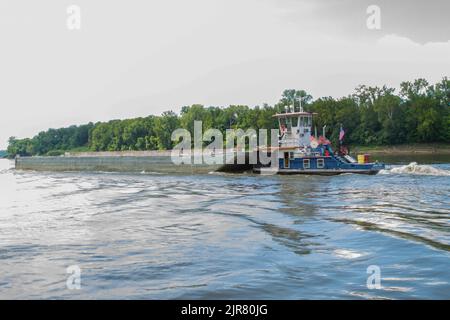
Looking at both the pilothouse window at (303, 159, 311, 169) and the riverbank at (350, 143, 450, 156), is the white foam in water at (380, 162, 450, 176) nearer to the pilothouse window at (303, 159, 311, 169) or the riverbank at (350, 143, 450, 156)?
the pilothouse window at (303, 159, 311, 169)

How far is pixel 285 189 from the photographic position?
32.8m

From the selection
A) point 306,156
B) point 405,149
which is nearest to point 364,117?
point 405,149

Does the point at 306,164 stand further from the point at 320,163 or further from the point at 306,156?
the point at 320,163

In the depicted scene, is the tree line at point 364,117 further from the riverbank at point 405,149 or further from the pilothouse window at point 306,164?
the pilothouse window at point 306,164

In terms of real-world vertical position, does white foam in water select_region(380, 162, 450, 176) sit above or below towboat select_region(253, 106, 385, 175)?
below

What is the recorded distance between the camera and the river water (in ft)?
33.7

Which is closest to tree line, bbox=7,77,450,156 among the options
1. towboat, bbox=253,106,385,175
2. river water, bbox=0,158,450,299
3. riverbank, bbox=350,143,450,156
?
riverbank, bbox=350,143,450,156

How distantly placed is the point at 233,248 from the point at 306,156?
106 feet

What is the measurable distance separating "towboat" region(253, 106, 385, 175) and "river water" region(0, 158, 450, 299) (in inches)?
621

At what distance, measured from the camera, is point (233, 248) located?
47.1 feet

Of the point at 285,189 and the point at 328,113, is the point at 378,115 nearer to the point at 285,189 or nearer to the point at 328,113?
the point at 328,113

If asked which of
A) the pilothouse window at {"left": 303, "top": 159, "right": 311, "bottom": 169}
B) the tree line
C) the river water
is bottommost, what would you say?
the river water
